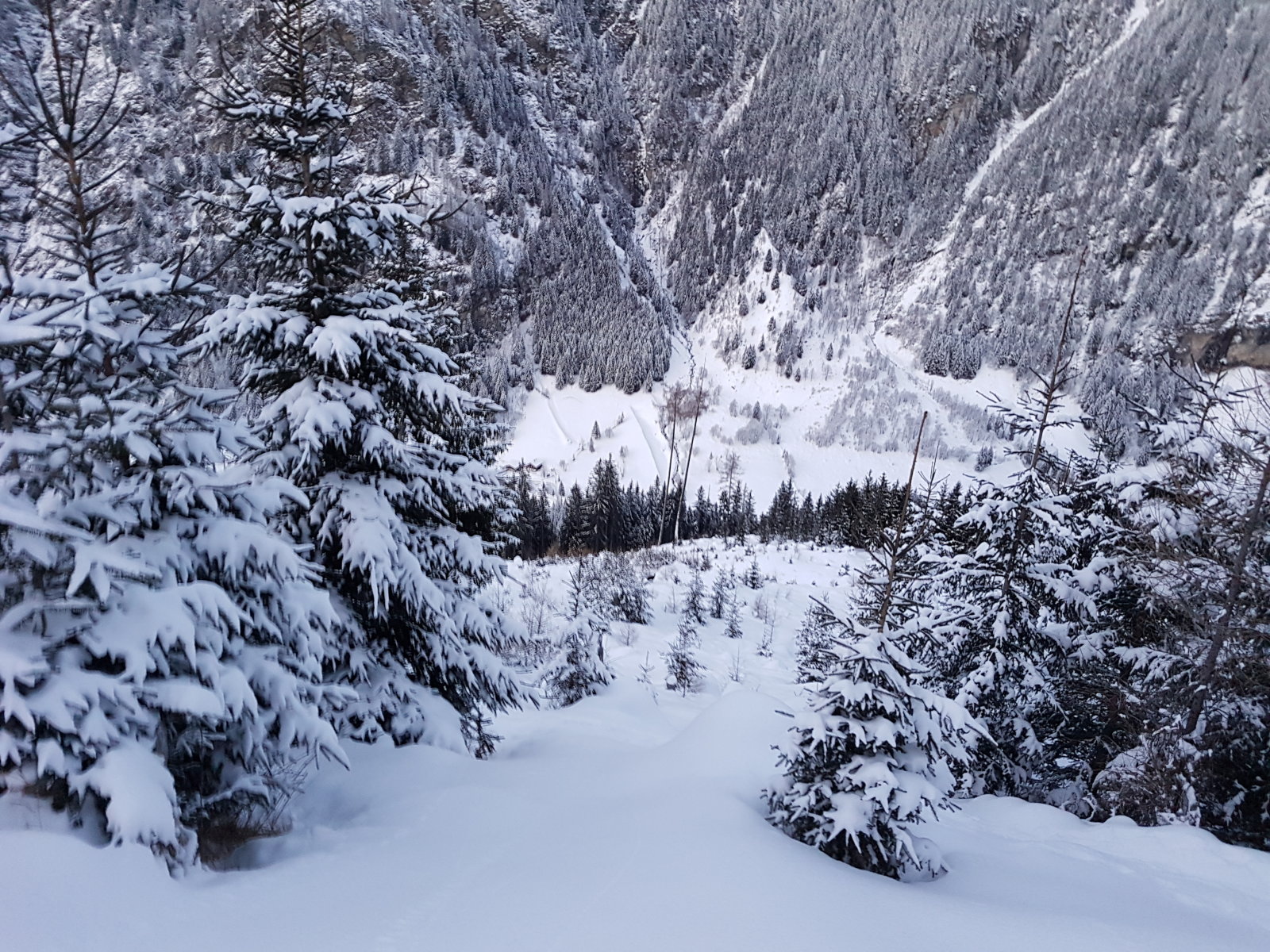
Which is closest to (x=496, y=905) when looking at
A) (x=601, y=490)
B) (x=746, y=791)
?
(x=746, y=791)

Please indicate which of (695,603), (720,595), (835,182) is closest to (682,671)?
(695,603)

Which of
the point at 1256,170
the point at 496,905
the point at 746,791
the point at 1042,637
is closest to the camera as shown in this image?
the point at 496,905

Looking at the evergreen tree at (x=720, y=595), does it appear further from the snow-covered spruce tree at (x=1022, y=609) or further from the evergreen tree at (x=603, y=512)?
the evergreen tree at (x=603, y=512)

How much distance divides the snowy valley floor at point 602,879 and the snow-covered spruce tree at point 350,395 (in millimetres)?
1085

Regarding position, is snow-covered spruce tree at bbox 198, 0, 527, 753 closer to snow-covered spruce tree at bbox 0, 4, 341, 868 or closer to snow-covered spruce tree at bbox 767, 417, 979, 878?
snow-covered spruce tree at bbox 0, 4, 341, 868

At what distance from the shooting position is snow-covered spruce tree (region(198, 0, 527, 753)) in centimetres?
478

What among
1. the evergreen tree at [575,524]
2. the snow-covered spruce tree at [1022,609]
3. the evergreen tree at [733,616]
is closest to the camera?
the snow-covered spruce tree at [1022,609]

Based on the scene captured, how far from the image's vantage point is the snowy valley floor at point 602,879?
88.0 inches

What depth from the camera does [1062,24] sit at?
131 metres

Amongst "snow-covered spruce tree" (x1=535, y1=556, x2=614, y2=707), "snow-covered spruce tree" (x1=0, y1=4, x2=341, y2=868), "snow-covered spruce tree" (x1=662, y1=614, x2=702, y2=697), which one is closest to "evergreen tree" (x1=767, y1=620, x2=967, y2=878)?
"snow-covered spruce tree" (x1=0, y1=4, x2=341, y2=868)

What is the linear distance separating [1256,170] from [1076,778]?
140 metres

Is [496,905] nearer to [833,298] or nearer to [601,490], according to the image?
[601,490]

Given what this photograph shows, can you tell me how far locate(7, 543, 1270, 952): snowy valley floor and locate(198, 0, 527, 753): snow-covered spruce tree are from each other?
1085 millimetres

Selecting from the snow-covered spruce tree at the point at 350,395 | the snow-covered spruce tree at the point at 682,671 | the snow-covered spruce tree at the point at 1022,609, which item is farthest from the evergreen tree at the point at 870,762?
the snow-covered spruce tree at the point at 682,671
